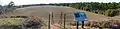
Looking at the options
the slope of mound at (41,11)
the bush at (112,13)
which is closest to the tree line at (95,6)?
the bush at (112,13)

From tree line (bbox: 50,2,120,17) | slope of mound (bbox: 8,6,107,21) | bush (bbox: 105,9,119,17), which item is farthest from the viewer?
tree line (bbox: 50,2,120,17)

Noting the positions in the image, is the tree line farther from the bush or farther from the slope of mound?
the slope of mound

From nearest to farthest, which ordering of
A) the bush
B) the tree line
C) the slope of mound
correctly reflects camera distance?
the slope of mound, the bush, the tree line

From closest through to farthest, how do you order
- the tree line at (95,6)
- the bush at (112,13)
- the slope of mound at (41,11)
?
the slope of mound at (41,11), the bush at (112,13), the tree line at (95,6)

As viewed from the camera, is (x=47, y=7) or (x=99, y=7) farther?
(x=99, y=7)

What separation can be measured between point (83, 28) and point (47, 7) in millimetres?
3225

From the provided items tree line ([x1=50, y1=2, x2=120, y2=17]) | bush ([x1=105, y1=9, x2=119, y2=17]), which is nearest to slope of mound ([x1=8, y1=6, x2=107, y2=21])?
bush ([x1=105, y1=9, x2=119, y2=17])

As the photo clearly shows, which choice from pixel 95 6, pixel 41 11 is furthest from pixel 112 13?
pixel 41 11

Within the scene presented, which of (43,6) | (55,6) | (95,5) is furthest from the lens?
(95,5)

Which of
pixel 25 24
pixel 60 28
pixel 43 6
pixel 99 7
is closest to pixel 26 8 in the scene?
pixel 43 6

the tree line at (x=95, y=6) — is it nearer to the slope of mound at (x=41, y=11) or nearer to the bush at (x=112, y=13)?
the bush at (x=112, y=13)

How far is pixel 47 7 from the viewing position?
29.0 ft

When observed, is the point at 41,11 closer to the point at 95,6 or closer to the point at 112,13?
the point at 112,13

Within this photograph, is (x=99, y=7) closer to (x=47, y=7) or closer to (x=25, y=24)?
(x=47, y=7)
